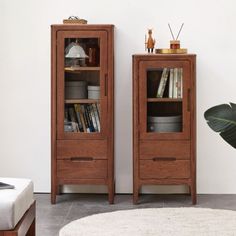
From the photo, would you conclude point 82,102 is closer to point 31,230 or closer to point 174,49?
point 174,49

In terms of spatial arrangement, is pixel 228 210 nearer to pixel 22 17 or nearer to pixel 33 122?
pixel 33 122

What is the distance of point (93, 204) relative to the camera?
4.81 meters

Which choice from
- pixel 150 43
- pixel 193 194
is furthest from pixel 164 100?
pixel 193 194

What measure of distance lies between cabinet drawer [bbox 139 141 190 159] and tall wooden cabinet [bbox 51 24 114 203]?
10.5 inches

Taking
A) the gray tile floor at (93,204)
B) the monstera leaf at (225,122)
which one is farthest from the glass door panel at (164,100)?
the monstera leaf at (225,122)

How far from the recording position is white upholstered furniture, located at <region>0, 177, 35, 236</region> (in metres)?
2.80

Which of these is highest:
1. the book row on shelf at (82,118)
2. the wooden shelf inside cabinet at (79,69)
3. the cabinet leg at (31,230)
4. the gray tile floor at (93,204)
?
the wooden shelf inside cabinet at (79,69)

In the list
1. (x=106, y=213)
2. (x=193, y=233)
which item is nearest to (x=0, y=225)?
(x=193, y=233)

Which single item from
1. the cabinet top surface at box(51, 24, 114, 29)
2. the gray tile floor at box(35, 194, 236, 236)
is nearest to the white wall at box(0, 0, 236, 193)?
the gray tile floor at box(35, 194, 236, 236)

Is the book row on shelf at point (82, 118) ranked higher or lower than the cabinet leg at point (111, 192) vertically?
higher

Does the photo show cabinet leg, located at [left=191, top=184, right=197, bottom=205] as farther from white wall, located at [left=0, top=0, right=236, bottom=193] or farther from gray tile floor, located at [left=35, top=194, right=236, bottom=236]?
white wall, located at [left=0, top=0, right=236, bottom=193]

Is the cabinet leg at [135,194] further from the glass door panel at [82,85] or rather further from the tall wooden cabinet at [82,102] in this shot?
the glass door panel at [82,85]

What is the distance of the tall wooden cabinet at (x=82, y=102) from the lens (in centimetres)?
480

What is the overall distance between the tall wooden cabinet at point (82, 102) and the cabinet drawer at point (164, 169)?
27 centimetres
